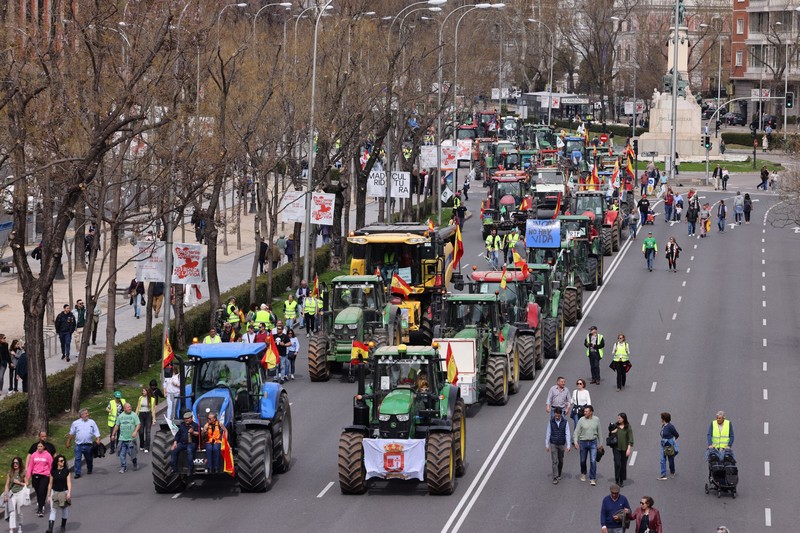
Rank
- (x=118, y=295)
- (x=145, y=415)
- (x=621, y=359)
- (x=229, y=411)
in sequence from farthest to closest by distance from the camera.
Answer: (x=118, y=295), (x=621, y=359), (x=145, y=415), (x=229, y=411)

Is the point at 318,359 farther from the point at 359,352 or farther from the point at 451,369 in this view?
the point at 451,369

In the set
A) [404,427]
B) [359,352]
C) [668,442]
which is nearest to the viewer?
[404,427]

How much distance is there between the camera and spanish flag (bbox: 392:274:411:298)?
4125 centimetres

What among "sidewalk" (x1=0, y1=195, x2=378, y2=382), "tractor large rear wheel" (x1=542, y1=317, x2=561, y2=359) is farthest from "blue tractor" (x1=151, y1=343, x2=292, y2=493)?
"tractor large rear wheel" (x1=542, y1=317, x2=561, y2=359)

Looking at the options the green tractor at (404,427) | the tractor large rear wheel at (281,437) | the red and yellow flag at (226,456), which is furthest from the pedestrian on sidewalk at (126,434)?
the green tractor at (404,427)

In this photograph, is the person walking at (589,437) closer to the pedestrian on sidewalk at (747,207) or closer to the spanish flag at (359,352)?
the spanish flag at (359,352)

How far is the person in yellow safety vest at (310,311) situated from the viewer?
4441 centimetres

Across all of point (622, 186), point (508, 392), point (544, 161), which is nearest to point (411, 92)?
point (622, 186)

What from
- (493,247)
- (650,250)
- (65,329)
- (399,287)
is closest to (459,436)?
(399,287)

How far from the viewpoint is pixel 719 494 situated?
27.9 m

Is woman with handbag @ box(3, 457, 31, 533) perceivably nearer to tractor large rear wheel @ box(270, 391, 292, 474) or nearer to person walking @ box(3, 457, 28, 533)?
person walking @ box(3, 457, 28, 533)

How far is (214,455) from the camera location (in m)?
26.3

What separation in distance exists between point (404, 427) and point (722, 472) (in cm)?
593

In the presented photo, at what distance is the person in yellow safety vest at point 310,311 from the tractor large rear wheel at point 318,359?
18.8 ft
